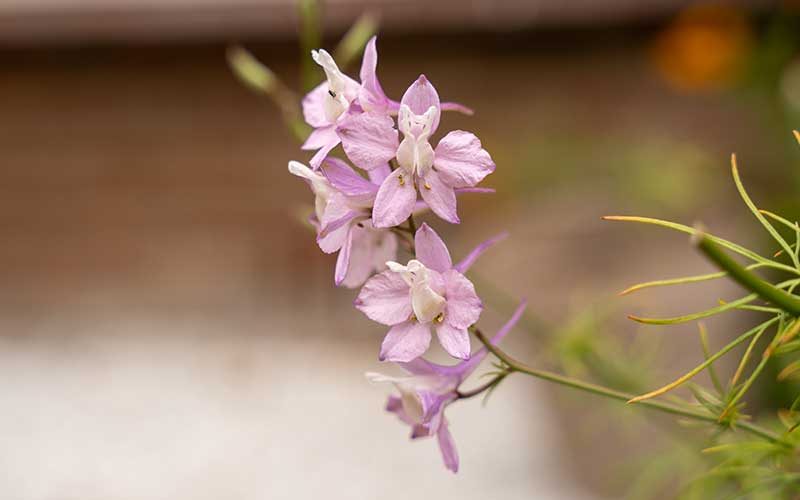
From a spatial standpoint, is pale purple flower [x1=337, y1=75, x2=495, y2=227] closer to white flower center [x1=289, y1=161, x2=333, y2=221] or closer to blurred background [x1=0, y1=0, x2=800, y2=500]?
white flower center [x1=289, y1=161, x2=333, y2=221]

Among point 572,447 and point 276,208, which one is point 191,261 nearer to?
point 276,208

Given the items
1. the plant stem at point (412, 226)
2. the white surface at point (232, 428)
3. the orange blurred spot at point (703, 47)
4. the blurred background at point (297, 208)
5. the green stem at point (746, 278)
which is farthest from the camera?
the orange blurred spot at point (703, 47)

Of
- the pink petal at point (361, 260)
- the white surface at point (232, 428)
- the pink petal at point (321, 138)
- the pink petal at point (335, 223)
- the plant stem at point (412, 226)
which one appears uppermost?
the pink petal at point (321, 138)

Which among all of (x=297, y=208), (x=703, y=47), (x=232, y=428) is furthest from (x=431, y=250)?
(x=703, y=47)

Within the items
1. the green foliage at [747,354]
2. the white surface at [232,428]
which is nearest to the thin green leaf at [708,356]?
the green foliage at [747,354]

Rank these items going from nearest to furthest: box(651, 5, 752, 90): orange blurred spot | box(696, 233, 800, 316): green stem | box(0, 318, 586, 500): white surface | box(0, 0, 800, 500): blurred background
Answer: box(696, 233, 800, 316): green stem < box(0, 318, 586, 500): white surface < box(0, 0, 800, 500): blurred background < box(651, 5, 752, 90): orange blurred spot

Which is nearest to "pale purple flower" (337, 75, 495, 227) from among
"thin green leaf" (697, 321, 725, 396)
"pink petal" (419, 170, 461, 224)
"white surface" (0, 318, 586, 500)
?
"pink petal" (419, 170, 461, 224)

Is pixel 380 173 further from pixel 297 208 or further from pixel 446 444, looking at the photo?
pixel 297 208

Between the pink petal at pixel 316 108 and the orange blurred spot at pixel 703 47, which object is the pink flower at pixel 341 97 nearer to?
the pink petal at pixel 316 108
